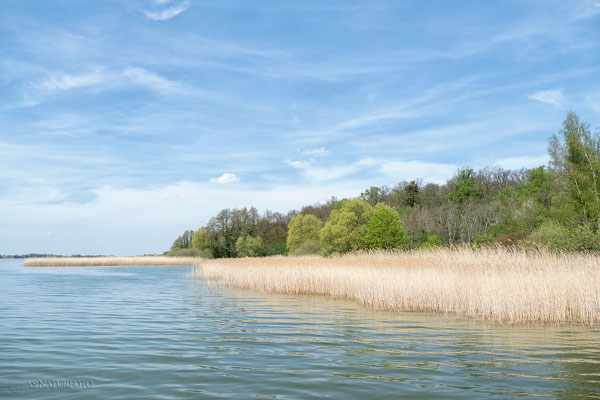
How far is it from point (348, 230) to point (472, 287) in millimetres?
37154

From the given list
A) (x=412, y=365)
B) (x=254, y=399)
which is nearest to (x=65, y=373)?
(x=254, y=399)

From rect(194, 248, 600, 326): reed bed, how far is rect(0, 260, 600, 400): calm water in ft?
4.43

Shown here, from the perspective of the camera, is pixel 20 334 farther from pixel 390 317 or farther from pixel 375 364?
pixel 390 317

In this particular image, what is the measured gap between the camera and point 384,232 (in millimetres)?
48219

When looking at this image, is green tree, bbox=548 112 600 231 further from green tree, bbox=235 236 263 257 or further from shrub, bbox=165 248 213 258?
shrub, bbox=165 248 213 258

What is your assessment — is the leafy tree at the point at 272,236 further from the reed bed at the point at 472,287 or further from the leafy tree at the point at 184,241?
the reed bed at the point at 472,287

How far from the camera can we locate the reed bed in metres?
13.3

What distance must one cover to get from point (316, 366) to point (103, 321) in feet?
29.6

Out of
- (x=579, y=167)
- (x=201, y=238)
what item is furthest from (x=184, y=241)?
(x=579, y=167)

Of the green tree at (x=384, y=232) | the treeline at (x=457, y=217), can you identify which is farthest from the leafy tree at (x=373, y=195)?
the green tree at (x=384, y=232)

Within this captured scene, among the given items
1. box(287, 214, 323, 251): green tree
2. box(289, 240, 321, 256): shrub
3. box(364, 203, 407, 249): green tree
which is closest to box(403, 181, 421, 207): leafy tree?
box(287, 214, 323, 251): green tree

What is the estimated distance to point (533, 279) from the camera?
14281mm

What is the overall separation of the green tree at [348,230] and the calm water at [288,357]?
3687cm

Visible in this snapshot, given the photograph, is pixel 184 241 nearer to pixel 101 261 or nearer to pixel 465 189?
pixel 101 261
